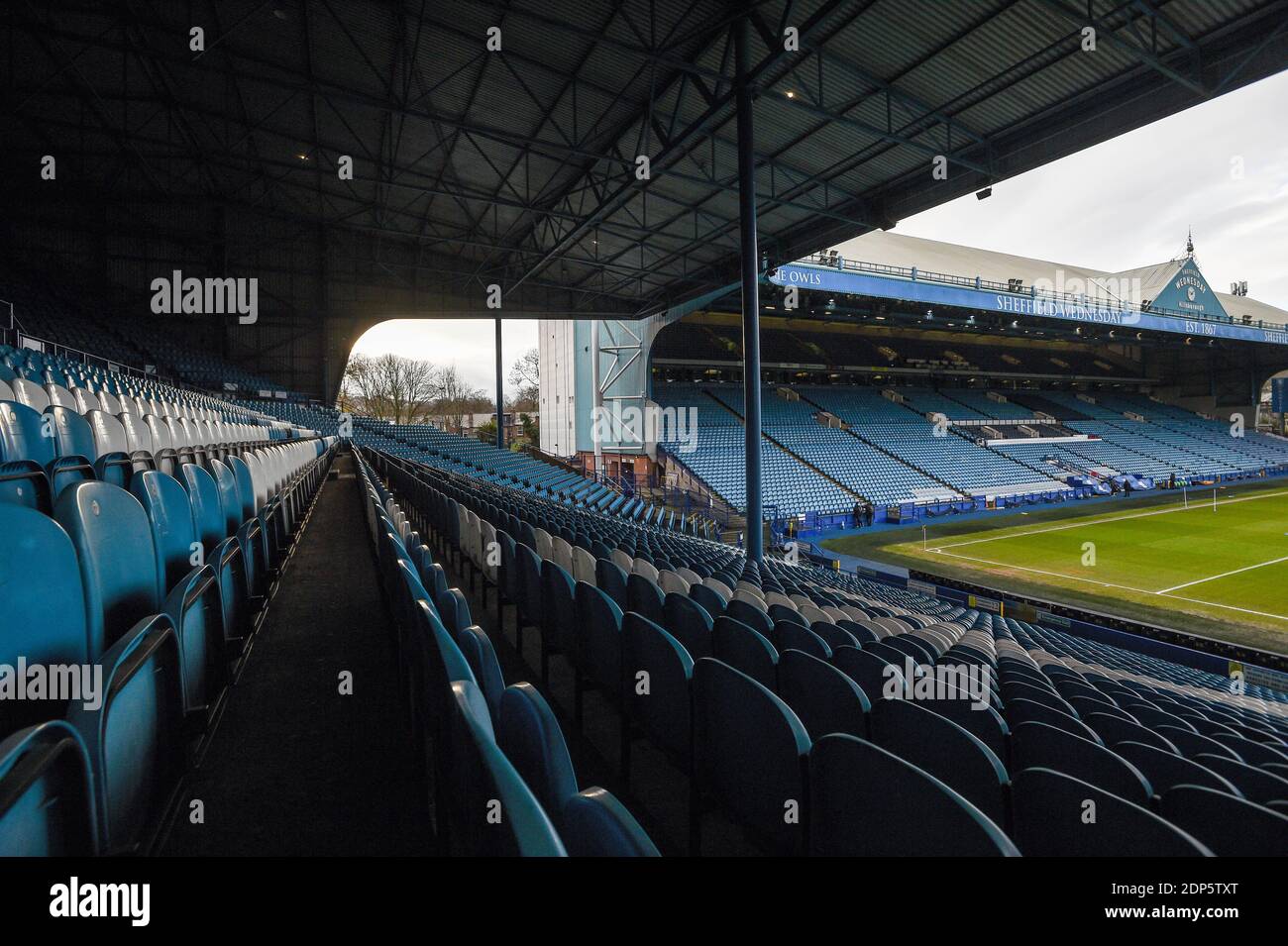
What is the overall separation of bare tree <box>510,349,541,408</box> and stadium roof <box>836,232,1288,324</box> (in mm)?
30917

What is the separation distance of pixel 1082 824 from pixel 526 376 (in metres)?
52.8

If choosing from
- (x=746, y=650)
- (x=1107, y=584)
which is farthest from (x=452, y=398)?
(x=746, y=650)

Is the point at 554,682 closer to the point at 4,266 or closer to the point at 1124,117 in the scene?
the point at 1124,117

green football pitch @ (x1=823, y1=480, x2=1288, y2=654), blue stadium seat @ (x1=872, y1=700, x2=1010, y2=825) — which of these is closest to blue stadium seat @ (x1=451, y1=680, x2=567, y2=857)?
blue stadium seat @ (x1=872, y1=700, x2=1010, y2=825)

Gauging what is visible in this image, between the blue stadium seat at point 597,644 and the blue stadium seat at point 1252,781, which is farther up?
the blue stadium seat at point 597,644

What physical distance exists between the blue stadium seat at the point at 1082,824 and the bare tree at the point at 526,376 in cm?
5123

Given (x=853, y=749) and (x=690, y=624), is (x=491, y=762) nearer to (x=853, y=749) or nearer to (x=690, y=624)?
(x=853, y=749)

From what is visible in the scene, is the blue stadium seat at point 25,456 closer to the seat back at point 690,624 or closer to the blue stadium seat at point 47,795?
the blue stadium seat at point 47,795

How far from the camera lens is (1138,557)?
55.8ft

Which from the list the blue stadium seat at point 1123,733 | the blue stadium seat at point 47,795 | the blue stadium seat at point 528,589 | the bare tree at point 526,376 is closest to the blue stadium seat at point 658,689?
the blue stadium seat at point 528,589

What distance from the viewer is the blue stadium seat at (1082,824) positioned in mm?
1177

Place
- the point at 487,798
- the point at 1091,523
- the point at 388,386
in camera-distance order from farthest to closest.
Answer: the point at 388,386 < the point at 1091,523 < the point at 487,798

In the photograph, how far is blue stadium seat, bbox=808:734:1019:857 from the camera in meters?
1.05

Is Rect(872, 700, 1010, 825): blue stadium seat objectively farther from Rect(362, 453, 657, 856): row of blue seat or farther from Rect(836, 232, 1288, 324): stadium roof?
Rect(836, 232, 1288, 324): stadium roof
